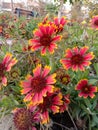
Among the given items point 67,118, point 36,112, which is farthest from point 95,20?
point 36,112

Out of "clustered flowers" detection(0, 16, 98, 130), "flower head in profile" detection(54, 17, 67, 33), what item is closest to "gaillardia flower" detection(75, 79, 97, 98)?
"clustered flowers" detection(0, 16, 98, 130)

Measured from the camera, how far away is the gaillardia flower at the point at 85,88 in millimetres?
782

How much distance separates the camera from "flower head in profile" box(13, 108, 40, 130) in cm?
72

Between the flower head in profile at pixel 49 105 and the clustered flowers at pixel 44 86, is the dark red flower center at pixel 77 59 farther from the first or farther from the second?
the flower head in profile at pixel 49 105

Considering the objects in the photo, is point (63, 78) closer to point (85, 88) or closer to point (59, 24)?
point (85, 88)

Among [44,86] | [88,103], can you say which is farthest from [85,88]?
[44,86]

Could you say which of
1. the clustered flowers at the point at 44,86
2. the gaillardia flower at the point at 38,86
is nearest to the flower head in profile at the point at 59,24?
the clustered flowers at the point at 44,86

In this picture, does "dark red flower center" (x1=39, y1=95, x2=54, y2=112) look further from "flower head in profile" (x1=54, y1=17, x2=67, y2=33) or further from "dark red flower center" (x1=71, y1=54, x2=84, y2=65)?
"flower head in profile" (x1=54, y1=17, x2=67, y2=33)

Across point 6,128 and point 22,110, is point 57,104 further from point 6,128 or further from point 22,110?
point 6,128

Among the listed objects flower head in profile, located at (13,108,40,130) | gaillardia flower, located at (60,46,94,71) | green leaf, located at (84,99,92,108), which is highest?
gaillardia flower, located at (60,46,94,71)

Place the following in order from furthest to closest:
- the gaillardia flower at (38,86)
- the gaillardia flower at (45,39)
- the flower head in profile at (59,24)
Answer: the flower head in profile at (59,24)
the gaillardia flower at (45,39)
the gaillardia flower at (38,86)

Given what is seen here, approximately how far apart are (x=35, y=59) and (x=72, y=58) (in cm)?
22

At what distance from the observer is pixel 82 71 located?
0.85 metres

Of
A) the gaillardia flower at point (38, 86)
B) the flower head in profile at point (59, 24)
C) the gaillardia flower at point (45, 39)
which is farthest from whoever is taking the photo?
the flower head in profile at point (59, 24)
